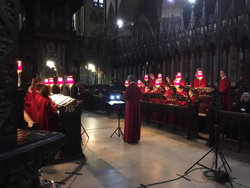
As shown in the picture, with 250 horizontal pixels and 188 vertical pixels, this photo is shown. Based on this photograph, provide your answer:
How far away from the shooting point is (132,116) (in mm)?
7629

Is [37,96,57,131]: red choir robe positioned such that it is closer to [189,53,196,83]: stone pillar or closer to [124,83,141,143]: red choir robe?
[124,83,141,143]: red choir robe

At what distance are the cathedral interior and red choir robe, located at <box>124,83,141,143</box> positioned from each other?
1460 mm

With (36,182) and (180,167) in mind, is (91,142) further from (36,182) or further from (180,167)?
(36,182)

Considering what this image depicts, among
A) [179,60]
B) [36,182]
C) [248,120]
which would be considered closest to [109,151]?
[248,120]

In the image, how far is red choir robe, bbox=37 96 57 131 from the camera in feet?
20.0

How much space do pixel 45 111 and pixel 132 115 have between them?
8.95 ft

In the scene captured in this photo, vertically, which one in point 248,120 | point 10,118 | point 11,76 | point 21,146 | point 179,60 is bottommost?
point 248,120

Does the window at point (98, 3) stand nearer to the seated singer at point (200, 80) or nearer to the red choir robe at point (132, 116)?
→ the seated singer at point (200, 80)

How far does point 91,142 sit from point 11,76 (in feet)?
20.9

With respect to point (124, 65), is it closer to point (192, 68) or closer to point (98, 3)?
point (192, 68)

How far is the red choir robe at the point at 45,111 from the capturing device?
609 centimetres

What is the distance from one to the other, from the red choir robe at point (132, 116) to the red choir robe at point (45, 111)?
2.33 m

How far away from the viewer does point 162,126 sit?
989 centimetres

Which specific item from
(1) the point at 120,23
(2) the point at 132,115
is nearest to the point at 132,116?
(2) the point at 132,115
